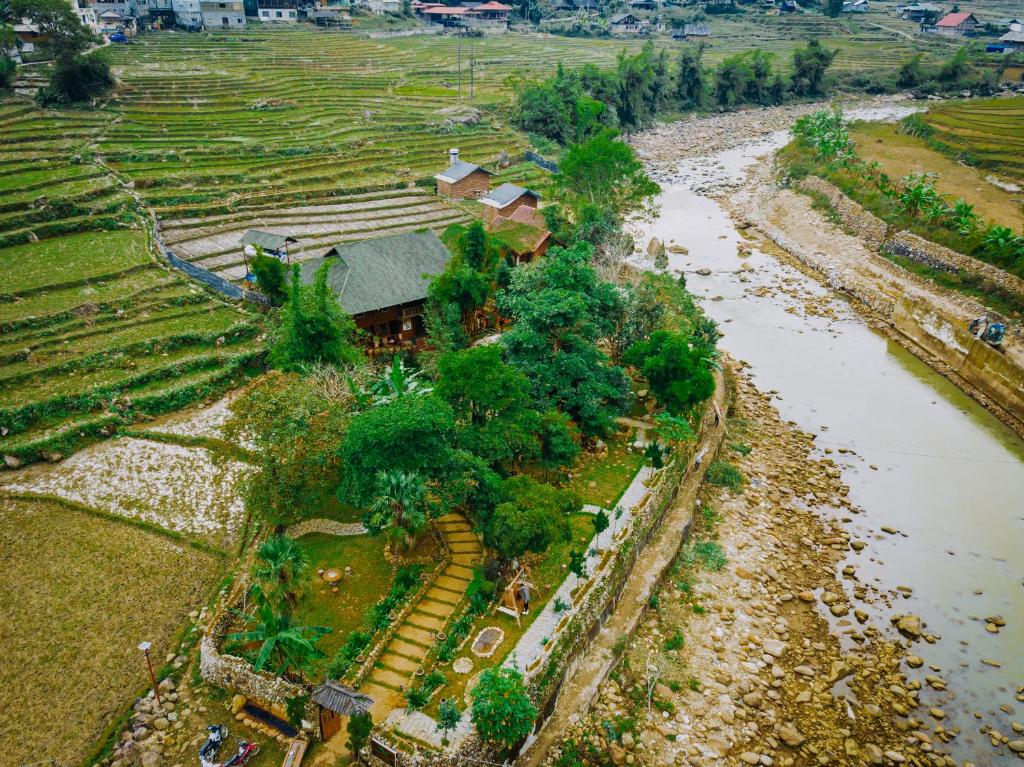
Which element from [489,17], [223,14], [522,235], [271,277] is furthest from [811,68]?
[271,277]

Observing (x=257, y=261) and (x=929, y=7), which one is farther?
(x=929, y=7)

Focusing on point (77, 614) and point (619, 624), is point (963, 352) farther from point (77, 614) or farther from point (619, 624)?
point (77, 614)

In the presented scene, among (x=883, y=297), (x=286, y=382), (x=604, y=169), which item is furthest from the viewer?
(x=604, y=169)

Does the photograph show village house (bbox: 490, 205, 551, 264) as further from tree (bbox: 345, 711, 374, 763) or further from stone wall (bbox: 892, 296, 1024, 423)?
tree (bbox: 345, 711, 374, 763)

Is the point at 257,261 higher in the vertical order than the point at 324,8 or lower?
lower

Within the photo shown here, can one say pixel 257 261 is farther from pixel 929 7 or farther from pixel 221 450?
pixel 929 7

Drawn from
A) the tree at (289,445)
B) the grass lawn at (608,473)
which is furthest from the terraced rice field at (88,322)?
the grass lawn at (608,473)

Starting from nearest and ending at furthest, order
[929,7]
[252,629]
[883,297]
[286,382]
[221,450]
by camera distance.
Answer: [252,629], [286,382], [221,450], [883,297], [929,7]

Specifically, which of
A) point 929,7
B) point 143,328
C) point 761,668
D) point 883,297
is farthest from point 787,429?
point 929,7
